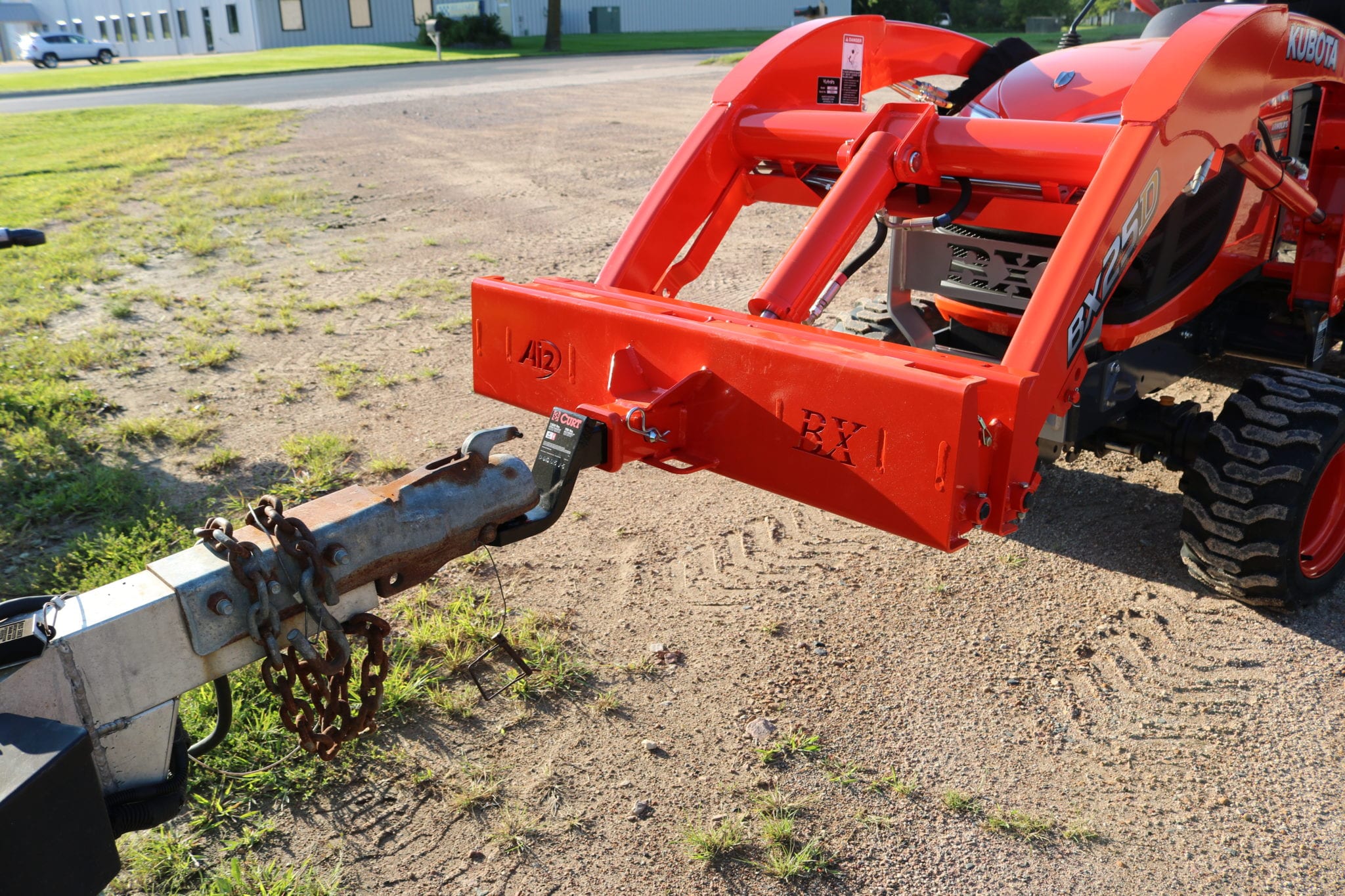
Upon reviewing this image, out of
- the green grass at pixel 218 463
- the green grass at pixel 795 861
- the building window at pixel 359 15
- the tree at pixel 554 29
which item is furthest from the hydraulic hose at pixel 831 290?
the building window at pixel 359 15

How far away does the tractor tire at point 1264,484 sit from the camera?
11.0 feet

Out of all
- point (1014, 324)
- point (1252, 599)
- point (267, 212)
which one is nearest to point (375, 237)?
point (267, 212)

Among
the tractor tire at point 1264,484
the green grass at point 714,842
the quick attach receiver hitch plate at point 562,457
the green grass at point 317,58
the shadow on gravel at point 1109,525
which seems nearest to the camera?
the quick attach receiver hitch plate at point 562,457

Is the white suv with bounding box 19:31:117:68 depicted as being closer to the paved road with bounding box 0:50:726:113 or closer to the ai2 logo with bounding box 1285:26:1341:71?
the paved road with bounding box 0:50:726:113

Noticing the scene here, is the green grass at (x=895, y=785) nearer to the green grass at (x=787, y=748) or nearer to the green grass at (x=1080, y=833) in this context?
the green grass at (x=787, y=748)

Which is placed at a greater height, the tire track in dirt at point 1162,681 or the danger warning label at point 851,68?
the danger warning label at point 851,68

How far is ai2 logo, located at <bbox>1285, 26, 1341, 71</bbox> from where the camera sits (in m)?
3.46

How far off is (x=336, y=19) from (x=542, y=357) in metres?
46.1

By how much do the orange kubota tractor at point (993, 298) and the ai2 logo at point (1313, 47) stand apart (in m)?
0.01

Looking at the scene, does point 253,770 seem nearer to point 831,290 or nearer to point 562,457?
point 562,457

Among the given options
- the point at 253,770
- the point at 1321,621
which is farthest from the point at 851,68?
the point at 253,770

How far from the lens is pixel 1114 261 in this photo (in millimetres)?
2873

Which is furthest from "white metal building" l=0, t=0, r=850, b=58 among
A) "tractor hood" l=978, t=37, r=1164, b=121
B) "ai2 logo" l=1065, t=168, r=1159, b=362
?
"ai2 logo" l=1065, t=168, r=1159, b=362

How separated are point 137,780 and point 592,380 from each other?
5.42 feet
